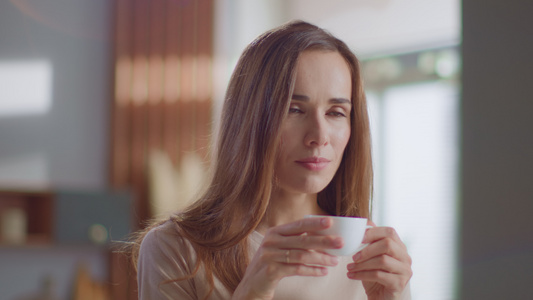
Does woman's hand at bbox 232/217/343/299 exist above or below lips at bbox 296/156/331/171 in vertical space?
below

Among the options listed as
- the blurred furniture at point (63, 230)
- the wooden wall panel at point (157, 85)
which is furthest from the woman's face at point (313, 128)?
the wooden wall panel at point (157, 85)

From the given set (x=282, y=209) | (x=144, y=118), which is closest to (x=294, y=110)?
(x=282, y=209)

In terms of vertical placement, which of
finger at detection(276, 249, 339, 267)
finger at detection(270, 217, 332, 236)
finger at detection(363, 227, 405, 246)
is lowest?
finger at detection(276, 249, 339, 267)

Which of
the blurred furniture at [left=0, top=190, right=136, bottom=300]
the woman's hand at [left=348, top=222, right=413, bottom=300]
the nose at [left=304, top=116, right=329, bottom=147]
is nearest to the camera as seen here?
the woman's hand at [left=348, top=222, right=413, bottom=300]

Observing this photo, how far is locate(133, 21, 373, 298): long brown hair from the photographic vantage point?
1167 millimetres

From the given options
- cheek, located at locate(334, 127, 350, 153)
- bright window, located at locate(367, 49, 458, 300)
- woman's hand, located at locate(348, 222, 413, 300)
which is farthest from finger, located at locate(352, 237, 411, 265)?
bright window, located at locate(367, 49, 458, 300)

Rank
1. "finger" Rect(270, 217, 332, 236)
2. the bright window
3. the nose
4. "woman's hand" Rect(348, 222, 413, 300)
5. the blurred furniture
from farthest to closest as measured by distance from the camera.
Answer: the blurred furniture → the bright window → the nose → "woman's hand" Rect(348, 222, 413, 300) → "finger" Rect(270, 217, 332, 236)

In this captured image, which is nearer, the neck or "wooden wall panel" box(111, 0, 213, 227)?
the neck

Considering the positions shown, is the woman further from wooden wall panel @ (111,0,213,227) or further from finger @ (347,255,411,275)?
wooden wall panel @ (111,0,213,227)

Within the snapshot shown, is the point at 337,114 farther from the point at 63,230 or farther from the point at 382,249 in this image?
the point at 63,230

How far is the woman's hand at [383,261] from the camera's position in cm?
101

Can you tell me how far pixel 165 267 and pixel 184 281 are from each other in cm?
5

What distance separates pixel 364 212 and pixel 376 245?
0.36 meters

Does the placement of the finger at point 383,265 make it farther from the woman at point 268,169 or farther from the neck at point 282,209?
the neck at point 282,209
